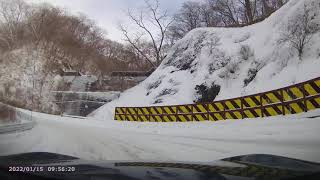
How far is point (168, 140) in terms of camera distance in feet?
7.82

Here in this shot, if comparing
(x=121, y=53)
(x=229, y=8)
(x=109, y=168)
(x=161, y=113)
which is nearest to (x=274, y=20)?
(x=229, y=8)

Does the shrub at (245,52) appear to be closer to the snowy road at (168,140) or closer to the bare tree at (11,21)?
the snowy road at (168,140)

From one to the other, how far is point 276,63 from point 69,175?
1.62 metres

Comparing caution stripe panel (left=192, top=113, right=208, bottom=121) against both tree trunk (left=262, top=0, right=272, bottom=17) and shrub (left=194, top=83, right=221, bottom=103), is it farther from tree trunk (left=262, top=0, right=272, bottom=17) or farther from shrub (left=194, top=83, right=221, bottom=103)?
tree trunk (left=262, top=0, right=272, bottom=17)

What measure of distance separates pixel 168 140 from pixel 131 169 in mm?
1051

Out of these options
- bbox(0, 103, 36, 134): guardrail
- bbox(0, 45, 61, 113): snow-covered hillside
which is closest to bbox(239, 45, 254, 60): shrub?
bbox(0, 45, 61, 113): snow-covered hillside

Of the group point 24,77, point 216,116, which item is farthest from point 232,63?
point 24,77

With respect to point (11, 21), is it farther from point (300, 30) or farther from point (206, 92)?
point (300, 30)

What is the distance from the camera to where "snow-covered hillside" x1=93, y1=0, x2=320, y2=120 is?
213cm

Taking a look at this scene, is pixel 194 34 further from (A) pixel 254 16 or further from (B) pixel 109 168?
(B) pixel 109 168

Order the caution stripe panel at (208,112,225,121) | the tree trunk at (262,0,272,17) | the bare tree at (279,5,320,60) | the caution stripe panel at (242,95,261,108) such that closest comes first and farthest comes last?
the bare tree at (279,5,320,60) → the tree trunk at (262,0,272,17) → the caution stripe panel at (242,95,261,108) → the caution stripe panel at (208,112,225,121)

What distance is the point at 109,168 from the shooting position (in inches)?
52.5

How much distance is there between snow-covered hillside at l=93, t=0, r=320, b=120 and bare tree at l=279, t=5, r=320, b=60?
0.02 meters

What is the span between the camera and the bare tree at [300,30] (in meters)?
2.12
